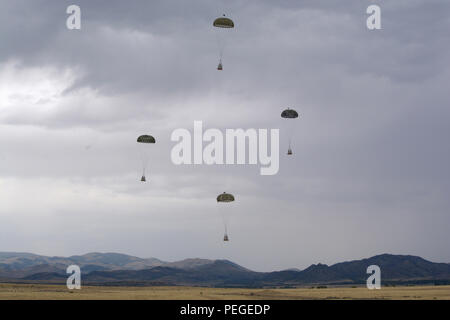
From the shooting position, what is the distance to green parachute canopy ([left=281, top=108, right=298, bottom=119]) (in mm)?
55816

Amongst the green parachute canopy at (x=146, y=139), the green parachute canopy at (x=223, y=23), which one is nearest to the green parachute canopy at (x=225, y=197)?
the green parachute canopy at (x=146, y=139)

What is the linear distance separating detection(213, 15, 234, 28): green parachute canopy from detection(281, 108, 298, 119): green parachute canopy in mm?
10310

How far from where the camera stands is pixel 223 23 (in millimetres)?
52406

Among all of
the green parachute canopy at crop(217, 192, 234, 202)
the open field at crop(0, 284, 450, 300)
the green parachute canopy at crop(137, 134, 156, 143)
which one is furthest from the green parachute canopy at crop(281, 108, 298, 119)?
the open field at crop(0, 284, 450, 300)

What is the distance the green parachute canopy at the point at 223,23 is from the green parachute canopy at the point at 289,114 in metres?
10.3

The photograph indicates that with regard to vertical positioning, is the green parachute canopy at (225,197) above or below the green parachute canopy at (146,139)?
below

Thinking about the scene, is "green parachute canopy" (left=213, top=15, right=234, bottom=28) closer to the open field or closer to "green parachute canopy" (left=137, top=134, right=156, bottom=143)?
"green parachute canopy" (left=137, top=134, right=156, bottom=143)

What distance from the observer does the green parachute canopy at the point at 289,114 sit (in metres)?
55.8

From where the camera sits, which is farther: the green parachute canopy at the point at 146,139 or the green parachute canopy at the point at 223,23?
the green parachute canopy at the point at 146,139

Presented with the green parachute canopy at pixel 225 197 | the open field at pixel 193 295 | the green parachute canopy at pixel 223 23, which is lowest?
the open field at pixel 193 295

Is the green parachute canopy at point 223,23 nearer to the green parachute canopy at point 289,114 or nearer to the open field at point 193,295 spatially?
the green parachute canopy at point 289,114
